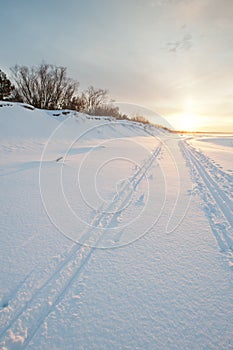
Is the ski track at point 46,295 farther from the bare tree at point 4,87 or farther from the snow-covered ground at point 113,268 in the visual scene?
the bare tree at point 4,87

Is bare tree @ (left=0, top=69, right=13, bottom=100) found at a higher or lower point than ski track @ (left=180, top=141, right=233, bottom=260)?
higher

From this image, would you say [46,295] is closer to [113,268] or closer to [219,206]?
[113,268]

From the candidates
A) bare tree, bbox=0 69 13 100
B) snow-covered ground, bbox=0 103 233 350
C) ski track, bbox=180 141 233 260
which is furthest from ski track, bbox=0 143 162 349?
bare tree, bbox=0 69 13 100

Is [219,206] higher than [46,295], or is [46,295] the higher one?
[219,206]

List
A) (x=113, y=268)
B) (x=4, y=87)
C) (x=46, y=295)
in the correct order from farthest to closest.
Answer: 1. (x=4, y=87)
2. (x=113, y=268)
3. (x=46, y=295)

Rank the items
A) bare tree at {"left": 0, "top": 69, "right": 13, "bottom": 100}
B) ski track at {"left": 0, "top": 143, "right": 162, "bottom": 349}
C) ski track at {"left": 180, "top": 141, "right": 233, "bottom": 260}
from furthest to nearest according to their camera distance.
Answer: bare tree at {"left": 0, "top": 69, "right": 13, "bottom": 100} → ski track at {"left": 180, "top": 141, "right": 233, "bottom": 260} → ski track at {"left": 0, "top": 143, "right": 162, "bottom": 349}

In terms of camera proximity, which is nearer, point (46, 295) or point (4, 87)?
point (46, 295)

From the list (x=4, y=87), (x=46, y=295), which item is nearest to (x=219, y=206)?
(x=46, y=295)

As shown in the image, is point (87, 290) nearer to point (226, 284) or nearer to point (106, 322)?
point (106, 322)

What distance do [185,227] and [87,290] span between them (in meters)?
1.83

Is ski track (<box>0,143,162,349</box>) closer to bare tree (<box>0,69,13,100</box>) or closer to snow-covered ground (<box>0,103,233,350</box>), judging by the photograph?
snow-covered ground (<box>0,103,233,350</box>)

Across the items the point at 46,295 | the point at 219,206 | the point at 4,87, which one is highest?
the point at 4,87

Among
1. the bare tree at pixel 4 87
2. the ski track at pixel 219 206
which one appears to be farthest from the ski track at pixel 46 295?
the bare tree at pixel 4 87

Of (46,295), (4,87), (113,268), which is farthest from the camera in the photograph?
(4,87)
